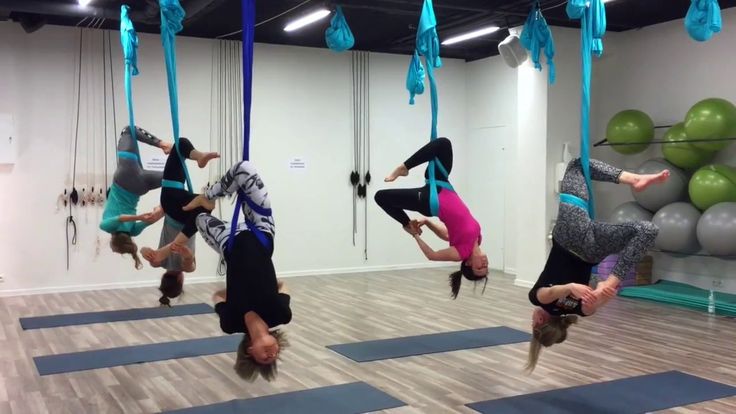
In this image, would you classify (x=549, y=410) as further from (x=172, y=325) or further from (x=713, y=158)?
(x=713, y=158)

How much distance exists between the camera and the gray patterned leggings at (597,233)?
3512mm

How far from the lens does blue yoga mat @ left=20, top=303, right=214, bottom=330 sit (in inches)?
254

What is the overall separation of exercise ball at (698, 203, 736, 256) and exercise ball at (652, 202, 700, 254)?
0.29m

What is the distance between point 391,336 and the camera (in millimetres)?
6059

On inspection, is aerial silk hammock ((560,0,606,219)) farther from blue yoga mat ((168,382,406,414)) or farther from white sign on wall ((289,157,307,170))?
white sign on wall ((289,157,307,170))

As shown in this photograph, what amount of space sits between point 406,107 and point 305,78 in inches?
63.4

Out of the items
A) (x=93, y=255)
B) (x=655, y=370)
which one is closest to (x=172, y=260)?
(x=655, y=370)

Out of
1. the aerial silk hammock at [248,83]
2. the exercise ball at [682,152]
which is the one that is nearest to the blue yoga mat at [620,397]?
the aerial silk hammock at [248,83]

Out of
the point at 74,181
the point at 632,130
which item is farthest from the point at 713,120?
the point at 74,181

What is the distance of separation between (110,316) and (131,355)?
1612mm

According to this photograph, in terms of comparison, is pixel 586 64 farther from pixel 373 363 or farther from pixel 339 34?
pixel 373 363

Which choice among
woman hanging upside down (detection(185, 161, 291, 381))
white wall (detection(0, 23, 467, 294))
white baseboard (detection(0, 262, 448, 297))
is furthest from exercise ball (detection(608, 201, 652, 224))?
woman hanging upside down (detection(185, 161, 291, 381))

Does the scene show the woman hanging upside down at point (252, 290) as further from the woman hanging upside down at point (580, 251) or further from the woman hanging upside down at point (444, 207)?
the woman hanging upside down at point (580, 251)

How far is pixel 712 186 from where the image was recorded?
271 inches
